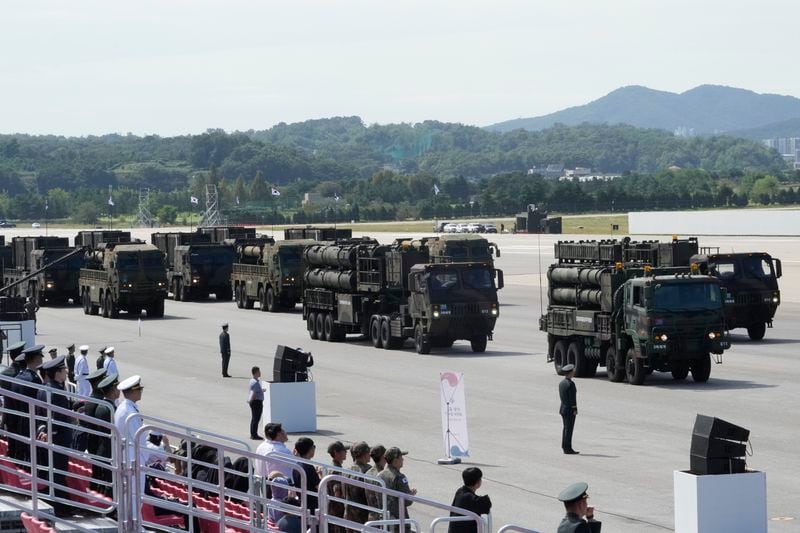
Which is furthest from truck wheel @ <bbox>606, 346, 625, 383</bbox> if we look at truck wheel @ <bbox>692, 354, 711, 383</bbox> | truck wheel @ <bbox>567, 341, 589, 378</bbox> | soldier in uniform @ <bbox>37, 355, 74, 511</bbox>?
soldier in uniform @ <bbox>37, 355, 74, 511</bbox>

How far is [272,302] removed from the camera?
57.8 metres

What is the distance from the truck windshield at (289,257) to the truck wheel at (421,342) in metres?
16.7

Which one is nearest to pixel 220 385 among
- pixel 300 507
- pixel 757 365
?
pixel 757 365

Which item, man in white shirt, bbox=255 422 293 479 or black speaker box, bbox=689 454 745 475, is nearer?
man in white shirt, bbox=255 422 293 479

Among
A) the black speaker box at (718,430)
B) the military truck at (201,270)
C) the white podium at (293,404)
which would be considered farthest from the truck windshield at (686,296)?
the military truck at (201,270)

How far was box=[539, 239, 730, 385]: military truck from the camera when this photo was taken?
102 ft

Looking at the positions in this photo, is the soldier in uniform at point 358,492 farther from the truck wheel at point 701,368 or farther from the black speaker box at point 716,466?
the truck wheel at point 701,368

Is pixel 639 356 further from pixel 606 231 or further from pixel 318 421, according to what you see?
pixel 606 231

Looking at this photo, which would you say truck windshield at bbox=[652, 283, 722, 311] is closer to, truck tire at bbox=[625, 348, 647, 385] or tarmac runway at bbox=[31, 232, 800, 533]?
A: truck tire at bbox=[625, 348, 647, 385]

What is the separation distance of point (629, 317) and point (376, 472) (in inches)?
703

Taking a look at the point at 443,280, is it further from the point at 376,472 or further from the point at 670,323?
the point at 376,472

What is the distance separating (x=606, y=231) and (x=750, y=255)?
7763 centimetres

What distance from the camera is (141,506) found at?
12.9 m

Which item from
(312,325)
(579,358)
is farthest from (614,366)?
(312,325)
